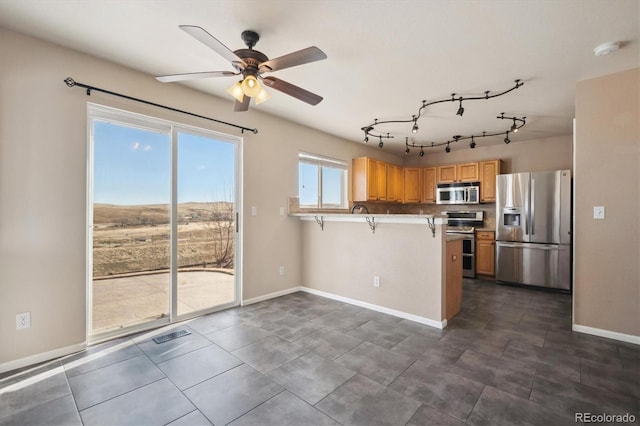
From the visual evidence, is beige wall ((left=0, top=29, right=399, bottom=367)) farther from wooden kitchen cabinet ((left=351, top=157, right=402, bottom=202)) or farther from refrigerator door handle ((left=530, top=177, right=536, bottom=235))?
refrigerator door handle ((left=530, top=177, right=536, bottom=235))

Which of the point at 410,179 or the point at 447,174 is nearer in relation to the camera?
the point at 447,174

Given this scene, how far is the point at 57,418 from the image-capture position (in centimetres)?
174

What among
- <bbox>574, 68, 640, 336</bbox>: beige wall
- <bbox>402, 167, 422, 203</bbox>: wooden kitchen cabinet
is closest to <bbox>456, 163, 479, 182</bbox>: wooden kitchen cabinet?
<bbox>402, 167, 422, 203</bbox>: wooden kitchen cabinet

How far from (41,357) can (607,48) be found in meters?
5.25

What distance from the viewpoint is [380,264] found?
361 cm

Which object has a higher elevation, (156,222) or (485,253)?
(156,222)

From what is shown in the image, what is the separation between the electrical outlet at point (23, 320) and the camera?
7.56 feet

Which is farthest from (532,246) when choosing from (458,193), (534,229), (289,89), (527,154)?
(289,89)

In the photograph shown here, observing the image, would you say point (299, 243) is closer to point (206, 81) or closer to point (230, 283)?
point (230, 283)

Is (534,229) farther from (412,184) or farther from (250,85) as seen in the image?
(250,85)

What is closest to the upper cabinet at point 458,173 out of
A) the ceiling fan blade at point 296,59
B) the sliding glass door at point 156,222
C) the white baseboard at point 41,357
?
the sliding glass door at point 156,222

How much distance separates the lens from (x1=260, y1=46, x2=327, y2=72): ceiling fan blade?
6.10 ft

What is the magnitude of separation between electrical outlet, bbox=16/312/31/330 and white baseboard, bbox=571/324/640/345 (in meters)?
5.02

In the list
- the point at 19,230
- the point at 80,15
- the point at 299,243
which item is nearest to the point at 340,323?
the point at 299,243
